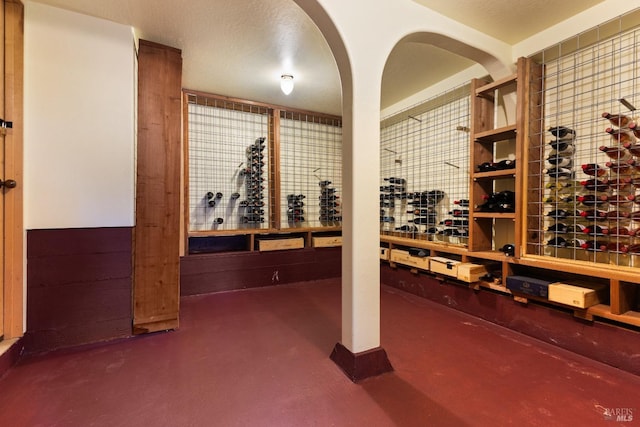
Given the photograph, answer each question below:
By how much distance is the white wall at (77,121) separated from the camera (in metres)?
1.96

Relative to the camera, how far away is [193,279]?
334 cm

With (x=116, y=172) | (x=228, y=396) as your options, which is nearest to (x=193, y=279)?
(x=116, y=172)

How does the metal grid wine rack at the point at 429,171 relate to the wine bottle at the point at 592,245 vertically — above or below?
above

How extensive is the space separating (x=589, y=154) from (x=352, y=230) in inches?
76.6

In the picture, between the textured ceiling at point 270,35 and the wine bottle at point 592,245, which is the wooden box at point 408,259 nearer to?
the wine bottle at point 592,245

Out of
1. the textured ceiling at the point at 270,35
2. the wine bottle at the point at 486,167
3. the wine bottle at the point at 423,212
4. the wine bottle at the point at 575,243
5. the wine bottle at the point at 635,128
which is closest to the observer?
the wine bottle at the point at 635,128

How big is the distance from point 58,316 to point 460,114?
13.2ft

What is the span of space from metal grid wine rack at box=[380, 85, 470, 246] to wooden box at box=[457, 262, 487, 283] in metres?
0.47

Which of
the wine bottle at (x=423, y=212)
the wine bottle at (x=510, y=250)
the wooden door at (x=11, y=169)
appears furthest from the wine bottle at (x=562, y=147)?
the wooden door at (x=11, y=169)

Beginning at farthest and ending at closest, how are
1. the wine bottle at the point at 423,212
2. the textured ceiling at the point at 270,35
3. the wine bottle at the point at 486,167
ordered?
the wine bottle at the point at 423,212 < the wine bottle at the point at 486,167 < the textured ceiling at the point at 270,35

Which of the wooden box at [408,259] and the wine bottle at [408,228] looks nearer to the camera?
the wooden box at [408,259]

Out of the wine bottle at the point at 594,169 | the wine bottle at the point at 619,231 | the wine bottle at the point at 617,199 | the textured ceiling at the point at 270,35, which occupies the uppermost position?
the textured ceiling at the point at 270,35

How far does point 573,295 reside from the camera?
1869mm

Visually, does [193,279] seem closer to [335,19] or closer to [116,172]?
[116,172]
